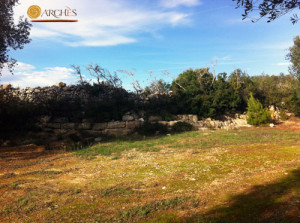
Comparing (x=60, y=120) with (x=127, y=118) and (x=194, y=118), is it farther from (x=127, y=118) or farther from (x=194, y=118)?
(x=194, y=118)

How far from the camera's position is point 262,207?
3.98 m

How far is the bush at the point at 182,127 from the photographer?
15.6 meters

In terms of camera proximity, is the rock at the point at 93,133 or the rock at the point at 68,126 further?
the rock at the point at 68,126

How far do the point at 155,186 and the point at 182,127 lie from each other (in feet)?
33.5

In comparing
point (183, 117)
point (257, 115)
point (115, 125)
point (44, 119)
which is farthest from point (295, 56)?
point (44, 119)

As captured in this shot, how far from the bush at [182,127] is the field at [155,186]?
5.74 metres

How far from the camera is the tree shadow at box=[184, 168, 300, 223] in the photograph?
11.8 ft

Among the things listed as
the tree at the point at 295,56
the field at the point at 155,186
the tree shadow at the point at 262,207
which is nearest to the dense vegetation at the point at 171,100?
the tree at the point at 295,56

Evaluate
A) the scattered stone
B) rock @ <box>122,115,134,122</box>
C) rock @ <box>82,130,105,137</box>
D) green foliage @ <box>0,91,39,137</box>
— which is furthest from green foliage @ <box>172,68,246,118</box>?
green foliage @ <box>0,91,39,137</box>

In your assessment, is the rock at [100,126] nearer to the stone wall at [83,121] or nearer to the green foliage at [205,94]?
the stone wall at [83,121]

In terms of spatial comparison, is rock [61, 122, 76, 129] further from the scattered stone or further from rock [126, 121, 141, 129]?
the scattered stone

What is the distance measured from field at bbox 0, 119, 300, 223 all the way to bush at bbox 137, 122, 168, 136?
195 inches

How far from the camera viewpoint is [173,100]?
1909 centimetres

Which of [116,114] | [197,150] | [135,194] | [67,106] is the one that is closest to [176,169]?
[135,194]
